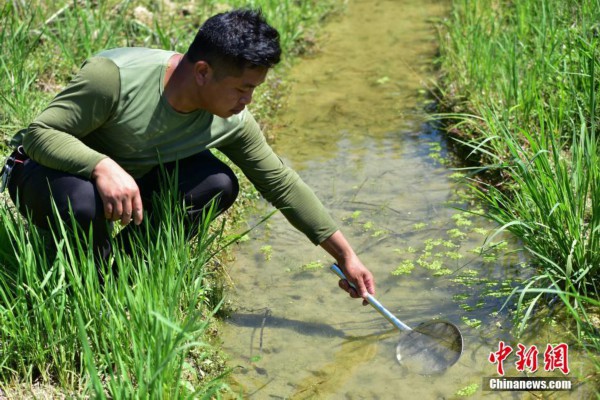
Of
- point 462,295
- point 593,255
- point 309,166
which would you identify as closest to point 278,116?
point 309,166

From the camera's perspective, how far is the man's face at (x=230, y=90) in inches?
95.8

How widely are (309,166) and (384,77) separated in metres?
1.40

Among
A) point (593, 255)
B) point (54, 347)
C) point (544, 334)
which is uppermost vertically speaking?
point (54, 347)

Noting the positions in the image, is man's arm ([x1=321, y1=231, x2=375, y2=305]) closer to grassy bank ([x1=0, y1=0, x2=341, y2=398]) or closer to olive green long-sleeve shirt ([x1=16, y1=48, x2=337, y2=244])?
olive green long-sleeve shirt ([x1=16, y1=48, x2=337, y2=244])

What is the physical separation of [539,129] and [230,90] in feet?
6.41

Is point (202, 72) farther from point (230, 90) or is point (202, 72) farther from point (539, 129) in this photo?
point (539, 129)

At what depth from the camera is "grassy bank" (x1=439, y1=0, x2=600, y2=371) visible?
2793mm

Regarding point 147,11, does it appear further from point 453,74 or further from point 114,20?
point 453,74

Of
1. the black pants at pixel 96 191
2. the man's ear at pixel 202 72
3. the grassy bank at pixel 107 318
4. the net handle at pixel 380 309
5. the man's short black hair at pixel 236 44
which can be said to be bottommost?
the net handle at pixel 380 309

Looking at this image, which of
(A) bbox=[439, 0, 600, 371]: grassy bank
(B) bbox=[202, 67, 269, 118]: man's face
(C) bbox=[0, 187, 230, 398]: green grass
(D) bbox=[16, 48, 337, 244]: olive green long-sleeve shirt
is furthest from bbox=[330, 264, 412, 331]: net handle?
(B) bbox=[202, 67, 269, 118]: man's face

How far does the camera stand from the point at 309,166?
4270mm

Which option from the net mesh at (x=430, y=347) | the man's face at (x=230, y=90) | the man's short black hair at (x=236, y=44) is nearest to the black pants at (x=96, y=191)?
the man's face at (x=230, y=90)

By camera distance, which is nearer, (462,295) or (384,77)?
(462,295)

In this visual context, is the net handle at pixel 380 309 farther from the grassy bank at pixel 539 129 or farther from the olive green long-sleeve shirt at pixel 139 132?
the grassy bank at pixel 539 129
